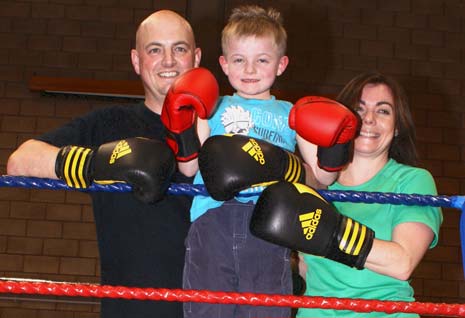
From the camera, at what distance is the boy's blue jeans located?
1864 mm

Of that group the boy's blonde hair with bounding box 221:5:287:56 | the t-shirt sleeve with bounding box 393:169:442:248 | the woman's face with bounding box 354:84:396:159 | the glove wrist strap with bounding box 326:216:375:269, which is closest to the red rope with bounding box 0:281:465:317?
the glove wrist strap with bounding box 326:216:375:269

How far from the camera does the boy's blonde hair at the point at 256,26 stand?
82.0 inches

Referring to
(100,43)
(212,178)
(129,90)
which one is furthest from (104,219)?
(100,43)

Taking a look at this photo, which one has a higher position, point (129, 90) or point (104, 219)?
point (129, 90)

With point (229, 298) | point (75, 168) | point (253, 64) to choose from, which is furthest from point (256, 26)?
point (229, 298)

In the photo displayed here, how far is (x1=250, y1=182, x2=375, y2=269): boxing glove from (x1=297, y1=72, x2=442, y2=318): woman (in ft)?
0.44

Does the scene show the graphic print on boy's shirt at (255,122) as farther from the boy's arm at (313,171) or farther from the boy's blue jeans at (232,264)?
the boy's blue jeans at (232,264)

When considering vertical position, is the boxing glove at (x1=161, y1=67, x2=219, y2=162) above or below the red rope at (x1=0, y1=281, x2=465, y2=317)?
above

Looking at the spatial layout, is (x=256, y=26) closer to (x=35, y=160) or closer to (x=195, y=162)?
(x=195, y=162)

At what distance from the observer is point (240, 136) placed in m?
1.83

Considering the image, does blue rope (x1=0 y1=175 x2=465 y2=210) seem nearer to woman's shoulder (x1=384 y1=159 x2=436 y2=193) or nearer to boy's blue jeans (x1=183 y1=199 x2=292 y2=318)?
boy's blue jeans (x1=183 y1=199 x2=292 y2=318)

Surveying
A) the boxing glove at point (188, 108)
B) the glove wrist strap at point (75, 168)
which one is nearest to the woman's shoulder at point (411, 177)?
the boxing glove at point (188, 108)

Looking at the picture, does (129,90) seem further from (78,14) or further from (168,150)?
(168,150)

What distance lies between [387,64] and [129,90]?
2025 millimetres
